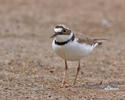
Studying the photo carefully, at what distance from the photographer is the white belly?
6.59 m

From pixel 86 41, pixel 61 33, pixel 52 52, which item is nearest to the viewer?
pixel 61 33

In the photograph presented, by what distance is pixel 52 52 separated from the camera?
10.4 m

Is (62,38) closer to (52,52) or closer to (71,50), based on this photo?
(71,50)

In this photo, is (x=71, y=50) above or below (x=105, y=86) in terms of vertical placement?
above

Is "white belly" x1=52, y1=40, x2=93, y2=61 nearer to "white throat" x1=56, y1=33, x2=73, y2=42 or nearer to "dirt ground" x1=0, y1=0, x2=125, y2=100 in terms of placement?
"white throat" x1=56, y1=33, x2=73, y2=42

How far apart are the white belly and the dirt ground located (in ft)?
1.33

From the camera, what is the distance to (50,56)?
9852 mm

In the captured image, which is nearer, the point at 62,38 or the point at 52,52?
the point at 62,38

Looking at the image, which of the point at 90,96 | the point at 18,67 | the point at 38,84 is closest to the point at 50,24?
the point at 18,67

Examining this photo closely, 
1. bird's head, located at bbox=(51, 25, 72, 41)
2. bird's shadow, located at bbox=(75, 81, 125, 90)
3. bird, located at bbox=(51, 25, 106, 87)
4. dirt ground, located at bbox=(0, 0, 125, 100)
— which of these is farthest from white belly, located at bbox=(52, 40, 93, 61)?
bird's shadow, located at bbox=(75, 81, 125, 90)

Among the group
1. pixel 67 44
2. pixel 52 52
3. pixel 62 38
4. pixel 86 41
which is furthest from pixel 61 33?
pixel 52 52

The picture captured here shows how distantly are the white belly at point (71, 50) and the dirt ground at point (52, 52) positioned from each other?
16.0 inches

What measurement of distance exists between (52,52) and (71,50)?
376cm

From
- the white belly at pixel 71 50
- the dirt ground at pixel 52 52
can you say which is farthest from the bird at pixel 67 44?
the dirt ground at pixel 52 52
